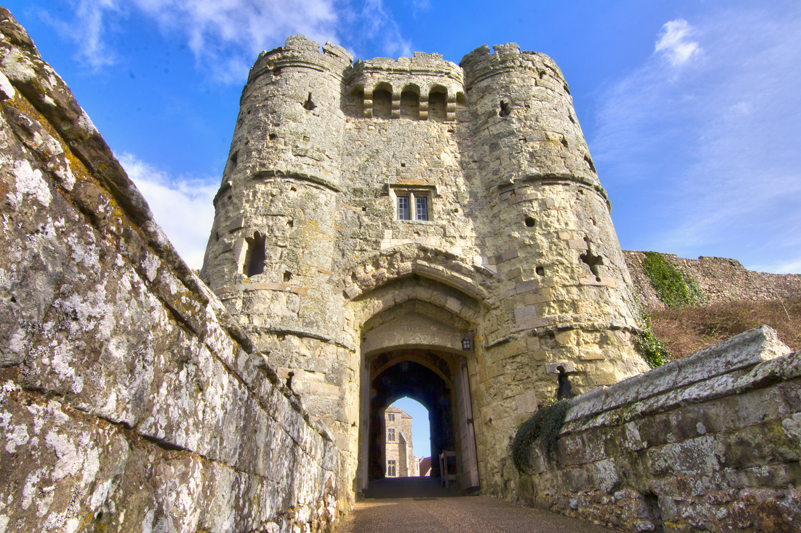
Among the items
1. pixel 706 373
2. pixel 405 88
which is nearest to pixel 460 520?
pixel 706 373

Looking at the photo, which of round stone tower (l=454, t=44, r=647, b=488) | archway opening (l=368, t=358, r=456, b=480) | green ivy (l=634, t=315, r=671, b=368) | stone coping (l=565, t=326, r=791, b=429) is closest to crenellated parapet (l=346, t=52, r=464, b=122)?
round stone tower (l=454, t=44, r=647, b=488)

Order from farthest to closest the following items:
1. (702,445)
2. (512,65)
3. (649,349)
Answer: (512,65)
(649,349)
(702,445)

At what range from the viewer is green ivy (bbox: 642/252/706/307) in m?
14.5

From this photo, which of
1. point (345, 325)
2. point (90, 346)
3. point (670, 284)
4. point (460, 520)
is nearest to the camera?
point (90, 346)

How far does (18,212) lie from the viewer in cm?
103

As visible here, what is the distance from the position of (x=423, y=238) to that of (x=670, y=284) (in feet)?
32.8

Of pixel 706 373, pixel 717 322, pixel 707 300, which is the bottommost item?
pixel 706 373

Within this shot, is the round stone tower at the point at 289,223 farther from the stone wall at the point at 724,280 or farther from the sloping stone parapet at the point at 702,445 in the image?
the stone wall at the point at 724,280

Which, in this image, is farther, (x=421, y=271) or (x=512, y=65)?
(x=512, y=65)

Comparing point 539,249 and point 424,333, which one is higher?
point 539,249

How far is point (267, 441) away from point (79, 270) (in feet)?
5.39

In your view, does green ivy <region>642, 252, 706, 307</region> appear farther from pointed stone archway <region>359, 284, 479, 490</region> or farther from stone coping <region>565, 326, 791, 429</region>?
stone coping <region>565, 326, 791, 429</region>

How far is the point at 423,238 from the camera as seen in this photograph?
30.9 ft

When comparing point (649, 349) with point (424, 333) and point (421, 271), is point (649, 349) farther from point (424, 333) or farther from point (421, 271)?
point (421, 271)
